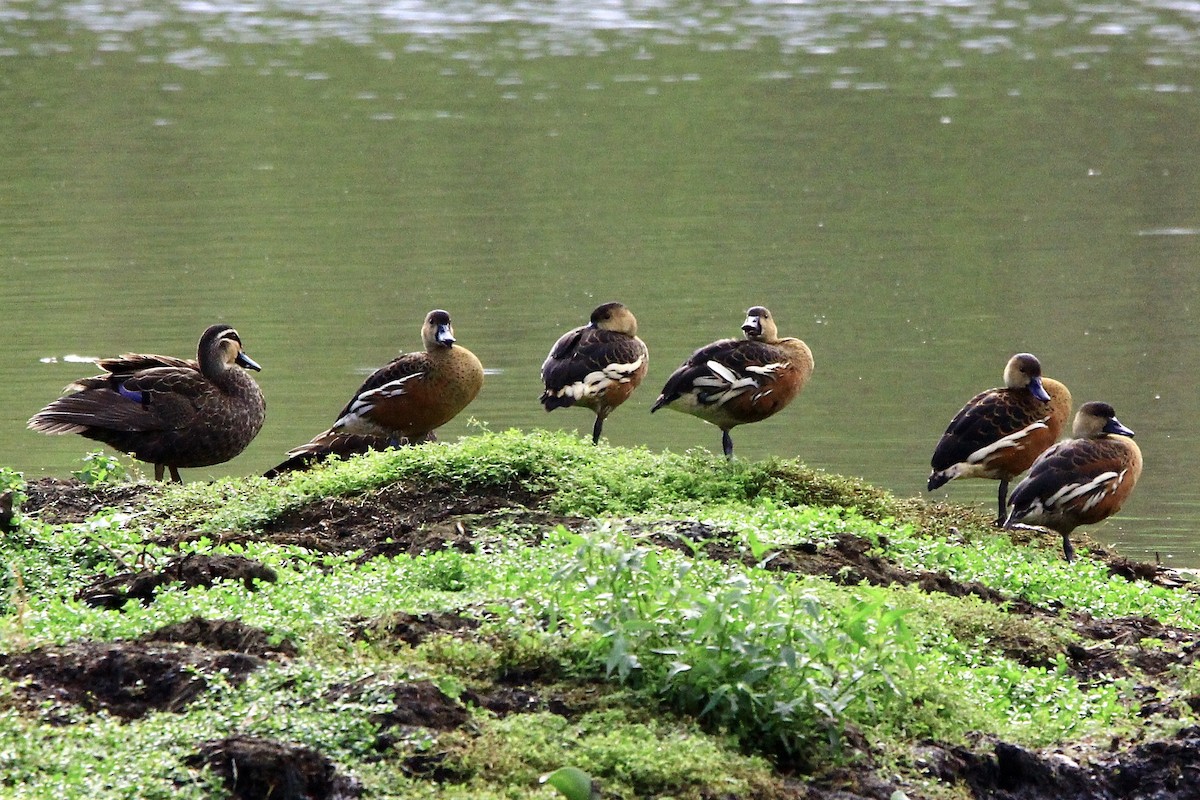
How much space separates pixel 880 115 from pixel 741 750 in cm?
2427

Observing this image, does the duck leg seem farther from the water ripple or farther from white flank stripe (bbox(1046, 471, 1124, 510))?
the water ripple

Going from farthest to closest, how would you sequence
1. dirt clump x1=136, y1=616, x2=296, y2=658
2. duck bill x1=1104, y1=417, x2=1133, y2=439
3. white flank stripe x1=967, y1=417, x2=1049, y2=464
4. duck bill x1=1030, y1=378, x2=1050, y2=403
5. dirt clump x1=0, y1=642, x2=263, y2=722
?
duck bill x1=1030, y1=378, x2=1050, y2=403
white flank stripe x1=967, y1=417, x2=1049, y2=464
duck bill x1=1104, y1=417, x2=1133, y2=439
dirt clump x1=136, y1=616, x2=296, y2=658
dirt clump x1=0, y1=642, x2=263, y2=722

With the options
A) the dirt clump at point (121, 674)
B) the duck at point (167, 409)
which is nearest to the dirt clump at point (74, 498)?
the duck at point (167, 409)

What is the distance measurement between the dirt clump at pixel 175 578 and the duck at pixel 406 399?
3814 mm

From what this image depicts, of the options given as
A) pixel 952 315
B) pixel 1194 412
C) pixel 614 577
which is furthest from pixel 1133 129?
pixel 614 577

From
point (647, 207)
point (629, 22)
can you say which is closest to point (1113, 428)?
point (647, 207)

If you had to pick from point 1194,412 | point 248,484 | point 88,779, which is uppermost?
point 88,779

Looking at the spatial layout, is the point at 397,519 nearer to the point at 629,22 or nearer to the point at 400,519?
the point at 400,519

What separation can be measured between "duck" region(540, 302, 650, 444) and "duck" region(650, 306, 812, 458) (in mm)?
610

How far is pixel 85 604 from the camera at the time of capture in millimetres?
6438

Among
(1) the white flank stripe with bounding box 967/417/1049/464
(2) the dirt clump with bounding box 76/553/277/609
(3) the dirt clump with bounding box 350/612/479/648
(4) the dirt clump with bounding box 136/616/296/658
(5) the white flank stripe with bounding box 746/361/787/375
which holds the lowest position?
(1) the white flank stripe with bounding box 967/417/1049/464

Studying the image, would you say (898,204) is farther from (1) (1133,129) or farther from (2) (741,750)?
(2) (741,750)

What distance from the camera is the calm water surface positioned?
580 inches

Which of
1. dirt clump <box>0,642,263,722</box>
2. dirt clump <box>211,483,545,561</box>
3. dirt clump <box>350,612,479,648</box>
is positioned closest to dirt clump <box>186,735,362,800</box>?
dirt clump <box>0,642,263,722</box>
